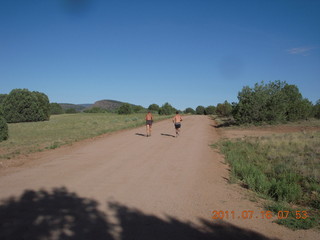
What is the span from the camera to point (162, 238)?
3721 mm

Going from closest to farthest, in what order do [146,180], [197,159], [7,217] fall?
1. [7,217]
2. [146,180]
3. [197,159]

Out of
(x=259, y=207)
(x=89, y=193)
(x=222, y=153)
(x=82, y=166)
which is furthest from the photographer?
(x=222, y=153)

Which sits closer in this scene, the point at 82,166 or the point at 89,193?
the point at 89,193

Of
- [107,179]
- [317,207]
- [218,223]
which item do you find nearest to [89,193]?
[107,179]

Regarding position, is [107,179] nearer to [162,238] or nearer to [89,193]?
[89,193]

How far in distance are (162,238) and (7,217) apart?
278cm

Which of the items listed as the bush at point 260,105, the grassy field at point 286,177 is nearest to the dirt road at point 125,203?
the grassy field at point 286,177

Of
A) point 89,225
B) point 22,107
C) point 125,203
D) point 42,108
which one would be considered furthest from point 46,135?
point 42,108

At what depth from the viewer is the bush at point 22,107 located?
2172 inches

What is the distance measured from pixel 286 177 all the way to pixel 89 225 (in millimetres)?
5981
